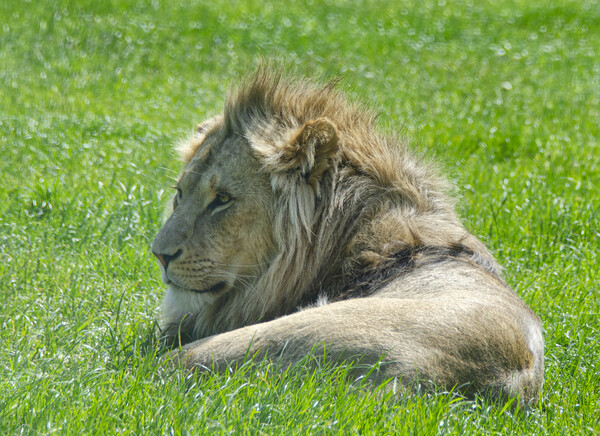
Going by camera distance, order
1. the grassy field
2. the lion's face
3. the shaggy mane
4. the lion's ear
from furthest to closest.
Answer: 1. the shaggy mane
2. the lion's face
3. the lion's ear
4. the grassy field

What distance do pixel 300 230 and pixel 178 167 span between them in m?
3.44

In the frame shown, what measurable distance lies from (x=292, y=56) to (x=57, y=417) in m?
10.1

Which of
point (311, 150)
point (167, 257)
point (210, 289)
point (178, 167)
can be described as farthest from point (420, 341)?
point (178, 167)

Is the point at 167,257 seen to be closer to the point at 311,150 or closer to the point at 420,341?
the point at 311,150

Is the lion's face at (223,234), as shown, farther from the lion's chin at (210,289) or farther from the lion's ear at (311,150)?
the lion's ear at (311,150)

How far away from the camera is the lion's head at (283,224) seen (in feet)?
13.7

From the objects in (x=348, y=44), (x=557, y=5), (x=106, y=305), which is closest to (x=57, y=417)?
(x=106, y=305)

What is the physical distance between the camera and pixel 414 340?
10.8 feet

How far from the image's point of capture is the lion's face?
4.25 meters

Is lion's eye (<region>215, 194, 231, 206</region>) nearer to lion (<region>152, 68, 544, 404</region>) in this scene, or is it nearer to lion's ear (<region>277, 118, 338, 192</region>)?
lion (<region>152, 68, 544, 404</region>)

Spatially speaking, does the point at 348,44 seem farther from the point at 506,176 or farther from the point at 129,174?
the point at 129,174

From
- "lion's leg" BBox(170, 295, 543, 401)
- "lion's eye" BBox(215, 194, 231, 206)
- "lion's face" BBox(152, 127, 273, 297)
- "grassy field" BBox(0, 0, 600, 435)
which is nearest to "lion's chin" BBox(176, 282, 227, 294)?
"lion's face" BBox(152, 127, 273, 297)

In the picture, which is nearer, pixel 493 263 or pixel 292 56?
pixel 493 263

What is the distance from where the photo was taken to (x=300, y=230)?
422cm
